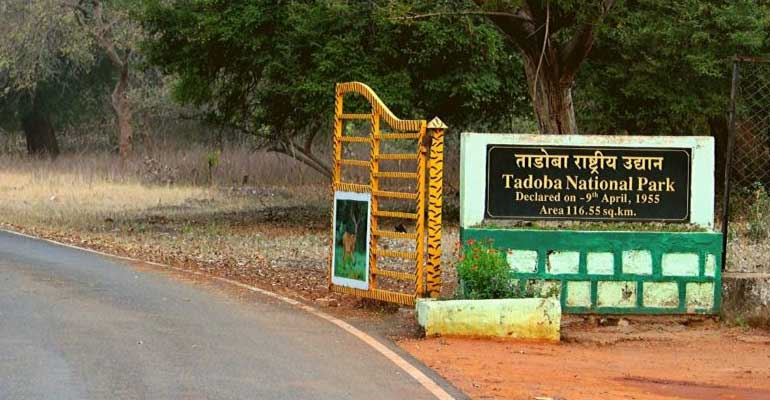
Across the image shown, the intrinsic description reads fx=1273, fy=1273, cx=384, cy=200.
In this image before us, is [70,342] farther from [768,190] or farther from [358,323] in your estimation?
[768,190]

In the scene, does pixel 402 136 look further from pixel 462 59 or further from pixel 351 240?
pixel 462 59

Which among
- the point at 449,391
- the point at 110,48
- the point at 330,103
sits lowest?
the point at 449,391

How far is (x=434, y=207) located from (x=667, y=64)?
1454cm

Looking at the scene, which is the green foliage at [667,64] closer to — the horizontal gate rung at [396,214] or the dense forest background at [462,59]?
the dense forest background at [462,59]

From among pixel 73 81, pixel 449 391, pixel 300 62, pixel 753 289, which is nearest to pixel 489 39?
pixel 300 62

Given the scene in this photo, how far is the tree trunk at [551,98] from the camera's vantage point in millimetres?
19703

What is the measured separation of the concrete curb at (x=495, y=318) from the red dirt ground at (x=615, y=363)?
0.41 feet

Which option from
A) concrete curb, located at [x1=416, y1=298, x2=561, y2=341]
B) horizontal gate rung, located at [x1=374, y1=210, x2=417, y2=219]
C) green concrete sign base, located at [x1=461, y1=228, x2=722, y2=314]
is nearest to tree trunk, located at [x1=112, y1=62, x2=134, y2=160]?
horizontal gate rung, located at [x1=374, y1=210, x2=417, y2=219]

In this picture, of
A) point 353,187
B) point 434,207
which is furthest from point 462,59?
point 434,207

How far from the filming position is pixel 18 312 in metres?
12.6

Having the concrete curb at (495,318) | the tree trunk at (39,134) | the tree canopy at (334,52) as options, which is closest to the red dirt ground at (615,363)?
the concrete curb at (495,318)

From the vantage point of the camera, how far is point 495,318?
39.1ft

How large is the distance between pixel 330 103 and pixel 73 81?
31.4 meters

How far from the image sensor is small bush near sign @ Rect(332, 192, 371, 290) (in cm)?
1382
